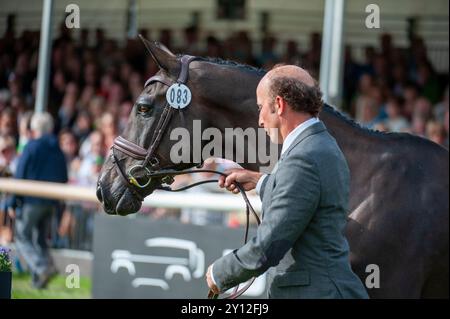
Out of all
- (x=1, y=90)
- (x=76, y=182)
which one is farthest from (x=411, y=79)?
(x=1, y=90)

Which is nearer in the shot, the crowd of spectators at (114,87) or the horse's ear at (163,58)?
the horse's ear at (163,58)

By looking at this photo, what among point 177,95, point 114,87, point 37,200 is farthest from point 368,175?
point 114,87

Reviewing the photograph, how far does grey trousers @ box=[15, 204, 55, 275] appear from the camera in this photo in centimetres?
961

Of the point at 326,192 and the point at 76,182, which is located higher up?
the point at 326,192

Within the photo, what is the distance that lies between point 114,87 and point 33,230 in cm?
332

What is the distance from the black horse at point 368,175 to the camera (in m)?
4.57

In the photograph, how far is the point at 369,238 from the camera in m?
4.53

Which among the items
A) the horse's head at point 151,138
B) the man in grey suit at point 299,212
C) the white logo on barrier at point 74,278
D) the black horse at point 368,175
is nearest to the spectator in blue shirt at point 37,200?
the white logo on barrier at point 74,278

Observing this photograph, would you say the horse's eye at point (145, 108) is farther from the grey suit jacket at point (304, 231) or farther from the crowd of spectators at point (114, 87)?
the crowd of spectators at point (114, 87)

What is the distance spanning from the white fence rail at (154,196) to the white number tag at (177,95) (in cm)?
303

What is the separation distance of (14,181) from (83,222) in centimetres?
91

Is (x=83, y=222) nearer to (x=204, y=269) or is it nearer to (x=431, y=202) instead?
(x=204, y=269)

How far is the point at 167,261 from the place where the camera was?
812 centimetres
